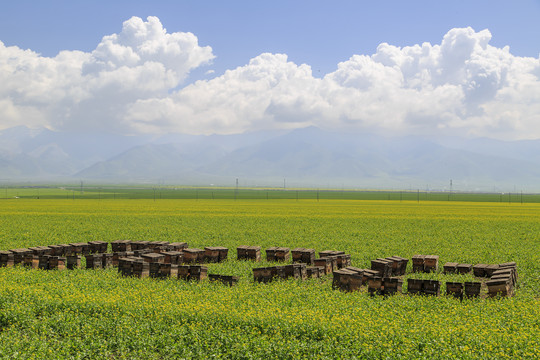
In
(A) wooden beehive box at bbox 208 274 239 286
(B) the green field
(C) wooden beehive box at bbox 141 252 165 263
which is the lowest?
(B) the green field

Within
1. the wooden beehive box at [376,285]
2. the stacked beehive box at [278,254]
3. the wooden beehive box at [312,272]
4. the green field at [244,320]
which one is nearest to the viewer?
the green field at [244,320]

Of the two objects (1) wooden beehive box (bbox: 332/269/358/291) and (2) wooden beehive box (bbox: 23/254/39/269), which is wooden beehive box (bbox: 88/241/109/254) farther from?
(1) wooden beehive box (bbox: 332/269/358/291)

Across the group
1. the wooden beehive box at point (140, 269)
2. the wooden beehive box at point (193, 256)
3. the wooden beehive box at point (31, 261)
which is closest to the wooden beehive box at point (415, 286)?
the wooden beehive box at point (140, 269)

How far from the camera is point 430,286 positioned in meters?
15.8

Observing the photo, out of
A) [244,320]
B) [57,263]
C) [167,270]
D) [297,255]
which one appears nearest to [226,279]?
[167,270]

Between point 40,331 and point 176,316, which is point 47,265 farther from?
point 176,316

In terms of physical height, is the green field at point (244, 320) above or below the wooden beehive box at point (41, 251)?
below

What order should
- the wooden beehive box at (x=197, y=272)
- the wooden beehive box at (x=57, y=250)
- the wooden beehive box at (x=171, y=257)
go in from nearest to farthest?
the wooden beehive box at (x=197, y=272) → the wooden beehive box at (x=171, y=257) → the wooden beehive box at (x=57, y=250)

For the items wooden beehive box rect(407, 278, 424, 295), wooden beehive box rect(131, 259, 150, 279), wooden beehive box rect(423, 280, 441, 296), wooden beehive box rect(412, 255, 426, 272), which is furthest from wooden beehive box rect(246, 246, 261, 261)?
wooden beehive box rect(423, 280, 441, 296)

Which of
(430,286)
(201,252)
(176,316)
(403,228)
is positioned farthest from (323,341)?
(403,228)

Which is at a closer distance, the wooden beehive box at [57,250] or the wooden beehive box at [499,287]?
the wooden beehive box at [499,287]

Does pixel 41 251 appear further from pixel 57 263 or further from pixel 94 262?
pixel 94 262

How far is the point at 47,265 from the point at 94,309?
8.61 m

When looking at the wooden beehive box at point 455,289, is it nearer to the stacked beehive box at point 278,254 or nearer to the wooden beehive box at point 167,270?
the stacked beehive box at point 278,254
